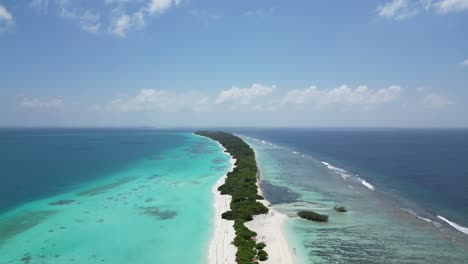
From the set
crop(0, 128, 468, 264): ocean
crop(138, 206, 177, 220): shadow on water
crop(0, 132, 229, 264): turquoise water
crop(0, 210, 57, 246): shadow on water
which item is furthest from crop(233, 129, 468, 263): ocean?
crop(0, 210, 57, 246): shadow on water

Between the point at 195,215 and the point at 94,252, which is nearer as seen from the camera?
the point at 94,252

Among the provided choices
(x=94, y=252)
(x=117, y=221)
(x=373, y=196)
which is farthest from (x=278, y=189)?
(x=94, y=252)

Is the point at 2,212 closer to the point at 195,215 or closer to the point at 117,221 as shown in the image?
the point at 117,221

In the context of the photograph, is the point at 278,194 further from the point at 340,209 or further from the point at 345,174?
the point at 345,174

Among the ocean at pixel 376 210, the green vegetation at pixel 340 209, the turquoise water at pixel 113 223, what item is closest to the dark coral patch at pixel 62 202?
the turquoise water at pixel 113 223

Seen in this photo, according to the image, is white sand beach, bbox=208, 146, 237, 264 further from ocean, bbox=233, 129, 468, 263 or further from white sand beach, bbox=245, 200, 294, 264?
ocean, bbox=233, 129, 468, 263

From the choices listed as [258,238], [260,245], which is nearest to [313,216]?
[258,238]

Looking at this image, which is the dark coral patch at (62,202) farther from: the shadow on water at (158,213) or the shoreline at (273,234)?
the shoreline at (273,234)
